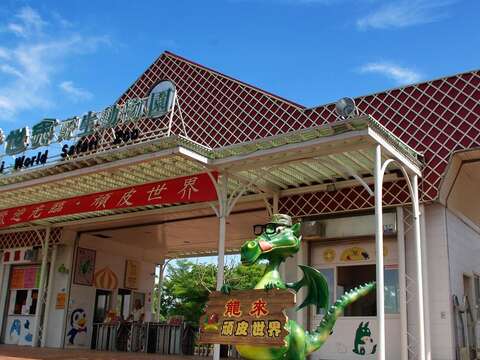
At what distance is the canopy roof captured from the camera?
835 centimetres

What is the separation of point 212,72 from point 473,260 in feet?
22.7

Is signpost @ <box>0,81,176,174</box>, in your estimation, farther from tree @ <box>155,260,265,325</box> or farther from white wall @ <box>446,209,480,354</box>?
tree @ <box>155,260,265,325</box>

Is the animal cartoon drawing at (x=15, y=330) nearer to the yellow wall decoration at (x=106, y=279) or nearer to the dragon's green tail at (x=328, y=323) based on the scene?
the yellow wall decoration at (x=106, y=279)

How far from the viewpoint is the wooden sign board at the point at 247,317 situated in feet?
17.5

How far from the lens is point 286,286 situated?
233 inches

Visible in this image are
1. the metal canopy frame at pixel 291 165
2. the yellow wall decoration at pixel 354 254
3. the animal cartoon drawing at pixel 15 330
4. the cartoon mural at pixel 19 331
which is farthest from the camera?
the animal cartoon drawing at pixel 15 330

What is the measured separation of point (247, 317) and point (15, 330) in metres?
12.8

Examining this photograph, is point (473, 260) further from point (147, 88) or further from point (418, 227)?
point (147, 88)

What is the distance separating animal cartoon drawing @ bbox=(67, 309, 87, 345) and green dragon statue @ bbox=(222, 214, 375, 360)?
1099cm

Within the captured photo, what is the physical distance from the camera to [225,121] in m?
12.4

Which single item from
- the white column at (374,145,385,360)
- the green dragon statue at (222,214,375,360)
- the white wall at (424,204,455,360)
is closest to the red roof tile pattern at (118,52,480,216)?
the white wall at (424,204,455,360)

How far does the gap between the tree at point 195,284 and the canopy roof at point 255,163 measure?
2396 centimetres

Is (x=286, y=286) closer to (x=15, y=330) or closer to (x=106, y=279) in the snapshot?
(x=106, y=279)

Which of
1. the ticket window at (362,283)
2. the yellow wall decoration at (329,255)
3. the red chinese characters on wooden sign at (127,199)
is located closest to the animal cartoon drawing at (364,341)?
the ticket window at (362,283)
